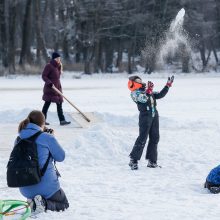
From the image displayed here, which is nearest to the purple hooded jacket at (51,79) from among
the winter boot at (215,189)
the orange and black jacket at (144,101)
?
the orange and black jacket at (144,101)

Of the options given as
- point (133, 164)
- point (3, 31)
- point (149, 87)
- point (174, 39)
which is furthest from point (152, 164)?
point (3, 31)

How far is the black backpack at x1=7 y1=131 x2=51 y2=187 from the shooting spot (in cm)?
567

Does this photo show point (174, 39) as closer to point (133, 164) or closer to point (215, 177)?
point (133, 164)

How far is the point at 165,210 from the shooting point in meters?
5.99

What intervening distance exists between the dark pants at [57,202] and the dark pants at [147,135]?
2623 millimetres

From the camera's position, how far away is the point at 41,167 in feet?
19.1

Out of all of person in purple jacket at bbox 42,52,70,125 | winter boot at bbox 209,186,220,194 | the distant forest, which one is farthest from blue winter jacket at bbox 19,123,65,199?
the distant forest

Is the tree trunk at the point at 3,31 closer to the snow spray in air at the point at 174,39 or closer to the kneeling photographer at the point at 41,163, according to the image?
the snow spray in air at the point at 174,39

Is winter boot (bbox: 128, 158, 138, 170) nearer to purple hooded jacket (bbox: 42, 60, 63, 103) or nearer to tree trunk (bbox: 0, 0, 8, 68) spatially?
purple hooded jacket (bbox: 42, 60, 63, 103)

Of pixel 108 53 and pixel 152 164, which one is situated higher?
pixel 108 53

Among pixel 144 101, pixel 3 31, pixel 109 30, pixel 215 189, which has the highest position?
pixel 109 30

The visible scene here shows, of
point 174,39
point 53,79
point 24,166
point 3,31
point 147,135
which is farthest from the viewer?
point 3,31

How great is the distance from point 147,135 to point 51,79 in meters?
4.46

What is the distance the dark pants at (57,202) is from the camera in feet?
19.1
